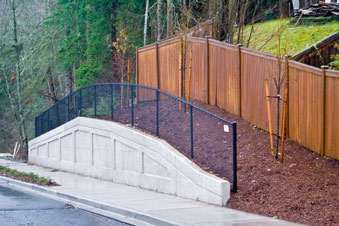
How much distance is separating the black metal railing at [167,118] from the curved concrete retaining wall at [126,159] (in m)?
0.51

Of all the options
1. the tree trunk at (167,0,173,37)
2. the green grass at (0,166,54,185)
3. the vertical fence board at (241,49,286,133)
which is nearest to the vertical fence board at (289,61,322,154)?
the vertical fence board at (241,49,286,133)

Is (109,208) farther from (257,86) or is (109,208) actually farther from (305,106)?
(257,86)

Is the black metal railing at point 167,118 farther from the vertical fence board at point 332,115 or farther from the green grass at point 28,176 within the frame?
the green grass at point 28,176

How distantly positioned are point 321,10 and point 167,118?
1057 centimetres

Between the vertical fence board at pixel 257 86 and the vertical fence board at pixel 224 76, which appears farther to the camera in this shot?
the vertical fence board at pixel 224 76

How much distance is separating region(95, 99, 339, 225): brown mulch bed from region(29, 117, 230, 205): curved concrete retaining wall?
527 millimetres

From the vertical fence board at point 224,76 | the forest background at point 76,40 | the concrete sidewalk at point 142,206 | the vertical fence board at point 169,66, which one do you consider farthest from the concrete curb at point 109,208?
the forest background at point 76,40

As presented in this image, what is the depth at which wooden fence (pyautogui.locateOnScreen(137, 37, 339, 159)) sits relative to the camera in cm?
1154

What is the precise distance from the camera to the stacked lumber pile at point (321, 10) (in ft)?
70.3

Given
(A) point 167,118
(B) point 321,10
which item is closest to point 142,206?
(A) point 167,118

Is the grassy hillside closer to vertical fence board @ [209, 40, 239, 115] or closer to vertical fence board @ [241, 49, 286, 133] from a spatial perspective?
vertical fence board @ [209, 40, 239, 115]

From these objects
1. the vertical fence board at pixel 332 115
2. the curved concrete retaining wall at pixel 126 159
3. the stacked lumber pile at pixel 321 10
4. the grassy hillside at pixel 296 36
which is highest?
the stacked lumber pile at pixel 321 10

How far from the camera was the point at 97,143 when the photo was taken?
1841 centimetres

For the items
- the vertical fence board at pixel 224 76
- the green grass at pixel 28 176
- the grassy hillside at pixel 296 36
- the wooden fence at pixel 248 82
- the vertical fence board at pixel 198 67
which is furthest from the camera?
the grassy hillside at pixel 296 36
